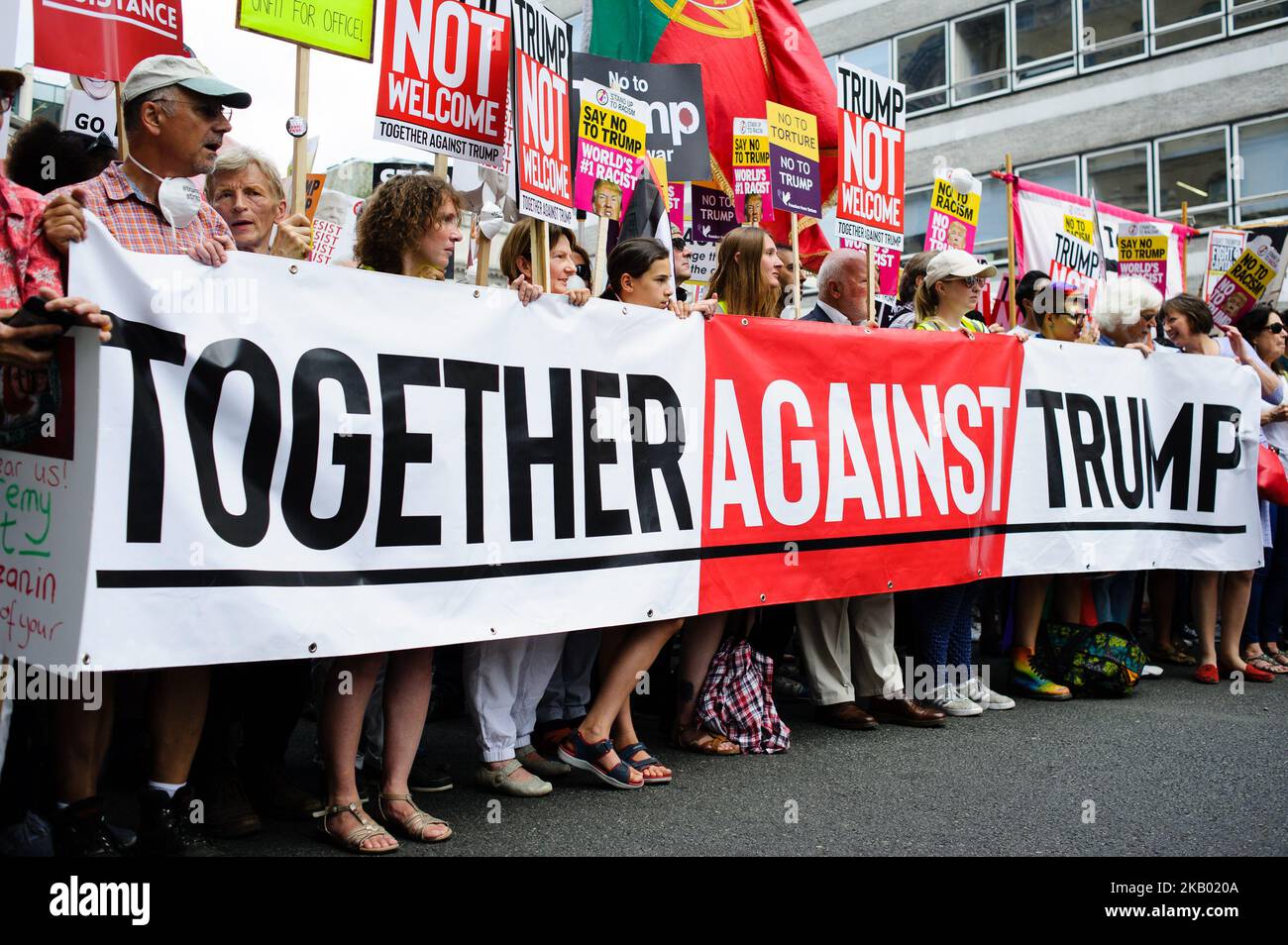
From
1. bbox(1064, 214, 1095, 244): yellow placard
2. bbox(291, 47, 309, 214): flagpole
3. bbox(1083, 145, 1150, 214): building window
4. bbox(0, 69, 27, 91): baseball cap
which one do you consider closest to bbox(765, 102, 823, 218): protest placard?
bbox(291, 47, 309, 214): flagpole

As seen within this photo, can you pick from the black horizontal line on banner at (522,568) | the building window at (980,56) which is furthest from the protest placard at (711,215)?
the building window at (980,56)

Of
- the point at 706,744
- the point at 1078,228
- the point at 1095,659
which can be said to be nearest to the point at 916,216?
the point at 1078,228

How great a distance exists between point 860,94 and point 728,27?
1812 mm

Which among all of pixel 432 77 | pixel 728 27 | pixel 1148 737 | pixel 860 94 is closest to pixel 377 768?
pixel 432 77

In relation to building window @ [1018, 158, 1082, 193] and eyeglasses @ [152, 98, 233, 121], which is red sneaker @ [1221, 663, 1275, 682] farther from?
building window @ [1018, 158, 1082, 193]

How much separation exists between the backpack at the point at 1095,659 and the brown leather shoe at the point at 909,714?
98 centimetres

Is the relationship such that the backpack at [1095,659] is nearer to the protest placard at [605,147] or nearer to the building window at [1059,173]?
the protest placard at [605,147]

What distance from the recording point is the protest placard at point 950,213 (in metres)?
8.18

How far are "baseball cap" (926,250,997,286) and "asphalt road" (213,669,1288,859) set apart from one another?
2.21m

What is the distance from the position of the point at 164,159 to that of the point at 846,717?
3.71m

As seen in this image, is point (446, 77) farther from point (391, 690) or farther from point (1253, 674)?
point (1253, 674)

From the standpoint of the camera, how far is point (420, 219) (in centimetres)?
405

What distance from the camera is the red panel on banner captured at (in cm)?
479

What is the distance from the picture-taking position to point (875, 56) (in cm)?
2503
